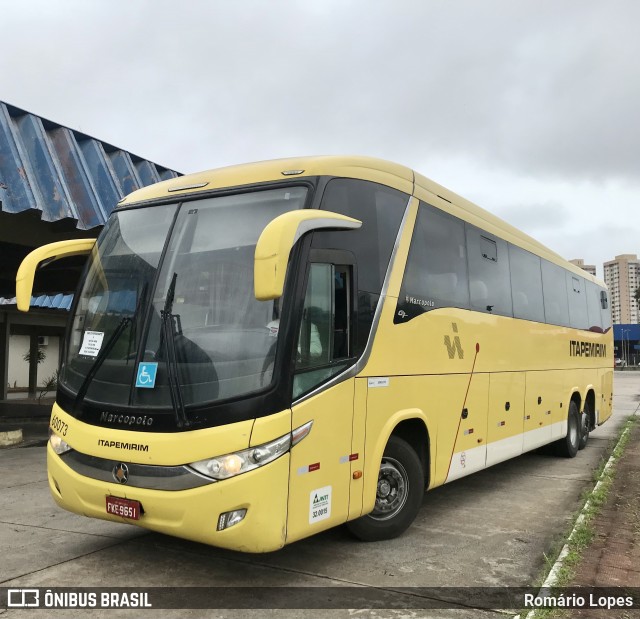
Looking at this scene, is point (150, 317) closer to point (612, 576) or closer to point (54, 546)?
point (54, 546)

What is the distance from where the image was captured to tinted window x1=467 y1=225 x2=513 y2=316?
7.08 meters

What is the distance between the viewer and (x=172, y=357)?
170 inches

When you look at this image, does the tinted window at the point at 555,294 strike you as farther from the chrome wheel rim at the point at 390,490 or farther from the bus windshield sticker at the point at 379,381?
the bus windshield sticker at the point at 379,381

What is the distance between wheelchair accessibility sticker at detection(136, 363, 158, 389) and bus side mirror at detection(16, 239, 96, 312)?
131 cm

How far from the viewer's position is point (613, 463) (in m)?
9.53

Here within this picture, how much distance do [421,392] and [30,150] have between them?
689 centimetres

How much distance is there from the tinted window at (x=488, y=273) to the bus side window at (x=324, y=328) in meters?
2.54

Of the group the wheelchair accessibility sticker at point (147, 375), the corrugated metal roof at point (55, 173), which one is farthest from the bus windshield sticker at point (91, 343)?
the corrugated metal roof at point (55, 173)

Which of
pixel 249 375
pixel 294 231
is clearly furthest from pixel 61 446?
pixel 294 231

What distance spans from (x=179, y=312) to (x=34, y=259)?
1.62 meters

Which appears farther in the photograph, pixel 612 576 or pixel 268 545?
pixel 612 576

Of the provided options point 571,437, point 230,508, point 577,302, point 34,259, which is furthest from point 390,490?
point 577,302

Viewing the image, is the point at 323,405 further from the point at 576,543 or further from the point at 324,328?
the point at 576,543

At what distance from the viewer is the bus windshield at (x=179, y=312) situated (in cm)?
428
